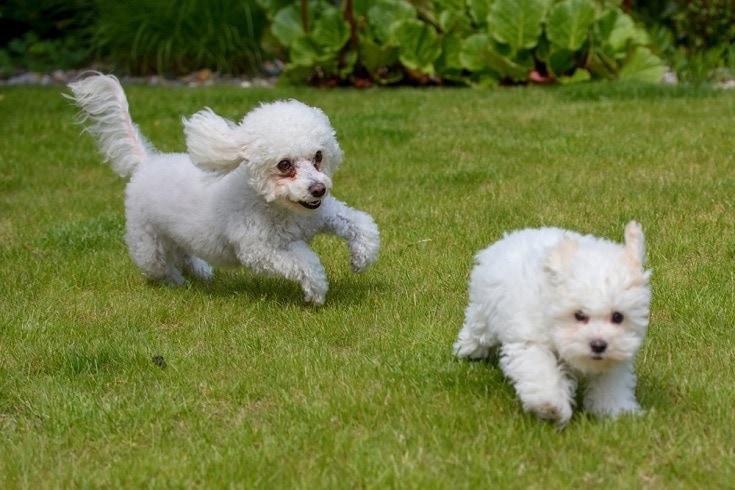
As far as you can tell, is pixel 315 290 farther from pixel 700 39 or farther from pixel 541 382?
pixel 700 39

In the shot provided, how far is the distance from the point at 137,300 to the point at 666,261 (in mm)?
2806

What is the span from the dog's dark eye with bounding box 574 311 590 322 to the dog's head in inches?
76.3

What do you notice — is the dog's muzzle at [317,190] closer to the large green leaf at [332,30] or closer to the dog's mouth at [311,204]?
the dog's mouth at [311,204]

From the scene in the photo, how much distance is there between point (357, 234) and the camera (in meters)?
5.48

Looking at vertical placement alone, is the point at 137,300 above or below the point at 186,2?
above

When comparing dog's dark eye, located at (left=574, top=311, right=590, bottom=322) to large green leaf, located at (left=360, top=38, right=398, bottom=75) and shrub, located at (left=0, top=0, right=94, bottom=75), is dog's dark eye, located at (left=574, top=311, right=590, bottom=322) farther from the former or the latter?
shrub, located at (left=0, top=0, right=94, bottom=75)

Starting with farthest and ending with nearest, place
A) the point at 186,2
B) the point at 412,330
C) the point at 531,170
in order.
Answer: the point at 186,2, the point at 531,170, the point at 412,330

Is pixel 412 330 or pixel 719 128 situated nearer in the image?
pixel 412 330

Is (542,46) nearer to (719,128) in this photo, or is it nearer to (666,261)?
(719,128)

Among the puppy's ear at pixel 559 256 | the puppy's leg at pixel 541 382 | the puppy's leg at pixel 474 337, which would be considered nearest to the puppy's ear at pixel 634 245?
the puppy's ear at pixel 559 256

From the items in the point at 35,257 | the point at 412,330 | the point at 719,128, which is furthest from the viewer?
the point at 719,128

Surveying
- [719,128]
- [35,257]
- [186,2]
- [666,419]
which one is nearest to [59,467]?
[666,419]

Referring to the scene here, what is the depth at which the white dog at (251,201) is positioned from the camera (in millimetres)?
5234

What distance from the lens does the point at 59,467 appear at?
3664 millimetres
